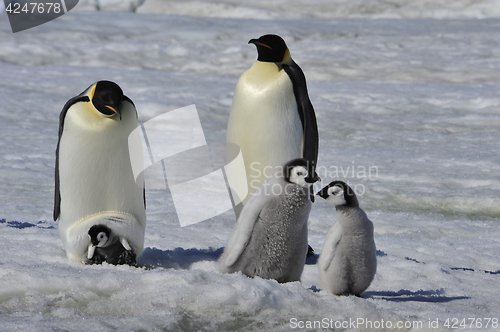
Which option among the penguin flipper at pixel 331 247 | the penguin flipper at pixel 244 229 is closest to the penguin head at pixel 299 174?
the penguin flipper at pixel 244 229

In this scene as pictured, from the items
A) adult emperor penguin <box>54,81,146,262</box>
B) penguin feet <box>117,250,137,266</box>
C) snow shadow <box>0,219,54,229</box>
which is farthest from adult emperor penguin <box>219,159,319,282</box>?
snow shadow <box>0,219,54,229</box>

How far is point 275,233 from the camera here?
8.71 ft

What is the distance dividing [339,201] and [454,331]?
774 mm

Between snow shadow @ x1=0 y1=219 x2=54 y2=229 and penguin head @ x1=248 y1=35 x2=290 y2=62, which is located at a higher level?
penguin head @ x1=248 y1=35 x2=290 y2=62

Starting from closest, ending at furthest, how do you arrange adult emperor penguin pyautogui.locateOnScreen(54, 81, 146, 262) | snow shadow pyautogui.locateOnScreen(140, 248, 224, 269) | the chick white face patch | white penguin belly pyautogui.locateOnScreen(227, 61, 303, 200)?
adult emperor penguin pyautogui.locateOnScreen(54, 81, 146, 262) < snow shadow pyautogui.locateOnScreen(140, 248, 224, 269) < white penguin belly pyautogui.locateOnScreen(227, 61, 303, 200) < the chick white face patch

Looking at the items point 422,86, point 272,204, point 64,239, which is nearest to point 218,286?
point 272,204

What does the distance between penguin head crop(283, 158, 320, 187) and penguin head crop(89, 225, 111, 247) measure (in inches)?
35.6

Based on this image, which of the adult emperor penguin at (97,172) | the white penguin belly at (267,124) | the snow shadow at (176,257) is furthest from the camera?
the white penguin belly at (267,124)

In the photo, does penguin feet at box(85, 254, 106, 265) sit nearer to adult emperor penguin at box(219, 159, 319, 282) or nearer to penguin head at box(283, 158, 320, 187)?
adult emperor penguin at box(219, 159, 319, 282)

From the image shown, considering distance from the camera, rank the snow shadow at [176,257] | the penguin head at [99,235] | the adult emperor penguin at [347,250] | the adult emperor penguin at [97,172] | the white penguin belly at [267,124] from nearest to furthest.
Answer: the adult emperor penguin at [347,250] → the penguin head at [99,235] → the adult emperor penguin at [97,172] → the snow shadow at [176,257] → the white penguin belly at [267,124]

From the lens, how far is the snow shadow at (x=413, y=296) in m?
2.63

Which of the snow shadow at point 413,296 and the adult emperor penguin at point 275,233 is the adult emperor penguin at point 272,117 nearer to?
the adult emperor penguin at point 275,233

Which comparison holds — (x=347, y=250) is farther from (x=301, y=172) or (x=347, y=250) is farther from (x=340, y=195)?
(x=301, y=172)

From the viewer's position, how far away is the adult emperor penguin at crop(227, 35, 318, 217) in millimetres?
3773
